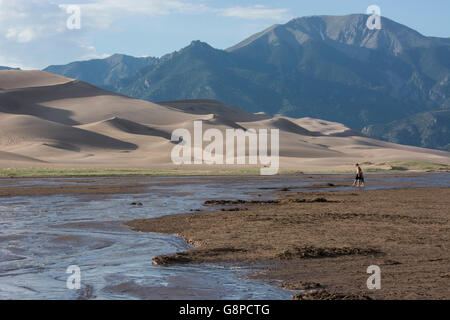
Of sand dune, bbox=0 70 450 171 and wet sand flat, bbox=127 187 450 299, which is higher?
sand dune, bbox=0 70 450 171

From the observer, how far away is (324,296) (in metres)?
10.2

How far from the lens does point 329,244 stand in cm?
1608

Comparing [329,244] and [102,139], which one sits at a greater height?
[102,139]

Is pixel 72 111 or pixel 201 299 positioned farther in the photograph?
pixel 72 111

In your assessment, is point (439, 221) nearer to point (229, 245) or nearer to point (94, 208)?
point (229, 245)

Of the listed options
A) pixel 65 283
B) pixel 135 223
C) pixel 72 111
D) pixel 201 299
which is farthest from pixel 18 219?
pixel 72 111

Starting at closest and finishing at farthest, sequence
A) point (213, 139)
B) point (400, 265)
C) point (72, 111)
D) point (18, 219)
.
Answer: point (400, 265)
point (18, 219)
point (213, 139)
point (72, 111)

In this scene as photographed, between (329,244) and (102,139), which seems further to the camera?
A: (102,139)

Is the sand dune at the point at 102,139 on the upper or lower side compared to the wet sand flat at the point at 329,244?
upper

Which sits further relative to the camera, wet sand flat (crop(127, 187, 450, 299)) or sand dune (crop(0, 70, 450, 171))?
sand dune (crop(0, 70, 450, 171))

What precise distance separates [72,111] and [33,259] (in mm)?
175055

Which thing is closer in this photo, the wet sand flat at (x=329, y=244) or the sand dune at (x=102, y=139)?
the wet sand flat at (x=329, y=244)

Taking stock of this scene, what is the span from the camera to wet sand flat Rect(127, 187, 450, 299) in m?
11.4

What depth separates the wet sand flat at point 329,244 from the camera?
11.4 metres
